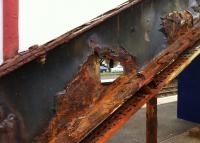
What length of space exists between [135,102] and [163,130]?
16.0 feet

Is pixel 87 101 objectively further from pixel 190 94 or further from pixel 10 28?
pixel 190 94

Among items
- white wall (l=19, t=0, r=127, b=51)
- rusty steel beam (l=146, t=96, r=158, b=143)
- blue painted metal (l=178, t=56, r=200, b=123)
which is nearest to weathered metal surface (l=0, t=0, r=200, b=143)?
white wall (l=19, t=0, r=127, b=51)

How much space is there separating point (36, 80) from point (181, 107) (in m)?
6.79

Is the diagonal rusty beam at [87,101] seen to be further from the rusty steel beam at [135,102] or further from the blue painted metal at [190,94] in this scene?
the blue painted metal at [190,94]

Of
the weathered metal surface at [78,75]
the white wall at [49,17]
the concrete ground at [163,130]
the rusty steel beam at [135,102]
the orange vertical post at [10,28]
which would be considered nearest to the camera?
the weathered metal surface at [78,75]

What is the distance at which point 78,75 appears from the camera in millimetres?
2010

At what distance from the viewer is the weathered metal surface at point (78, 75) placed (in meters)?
1.83

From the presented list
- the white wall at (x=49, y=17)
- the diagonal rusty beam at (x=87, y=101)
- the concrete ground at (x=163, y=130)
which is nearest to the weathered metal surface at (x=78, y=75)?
the diagonal rusty beam at (x=87, y=101)

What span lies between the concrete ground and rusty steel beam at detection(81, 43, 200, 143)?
12.5 feet

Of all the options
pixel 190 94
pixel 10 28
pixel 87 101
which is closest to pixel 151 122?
pixel 87 101

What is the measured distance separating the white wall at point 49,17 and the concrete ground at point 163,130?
385cm

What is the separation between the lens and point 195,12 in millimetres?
2732

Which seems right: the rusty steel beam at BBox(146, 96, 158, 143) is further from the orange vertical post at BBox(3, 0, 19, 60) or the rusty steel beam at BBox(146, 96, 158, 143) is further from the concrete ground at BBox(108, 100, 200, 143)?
the orange vertical post at BBox(3, 0, 19, 60)

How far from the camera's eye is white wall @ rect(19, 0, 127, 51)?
229 cm
